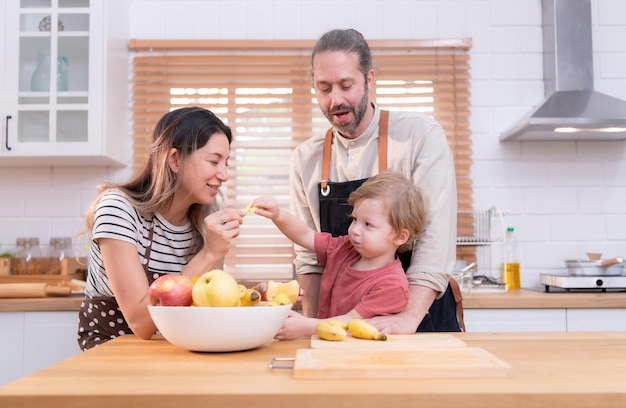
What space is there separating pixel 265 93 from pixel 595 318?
2.05 metres

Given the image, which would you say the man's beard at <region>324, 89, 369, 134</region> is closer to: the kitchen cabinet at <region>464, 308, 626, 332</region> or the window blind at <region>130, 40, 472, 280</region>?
the kitchen cabinet at <region>464, 308, 626, 332</region>

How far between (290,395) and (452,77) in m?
2.89

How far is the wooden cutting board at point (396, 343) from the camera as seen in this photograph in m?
1.28

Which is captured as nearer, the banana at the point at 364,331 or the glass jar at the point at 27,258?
the banana at the point at 364,331

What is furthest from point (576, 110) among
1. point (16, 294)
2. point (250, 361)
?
point (16, 294)

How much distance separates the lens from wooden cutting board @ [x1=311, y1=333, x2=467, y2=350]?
1.28 meters

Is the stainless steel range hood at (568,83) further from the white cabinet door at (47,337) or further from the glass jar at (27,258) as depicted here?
the glass jar at (27,258)

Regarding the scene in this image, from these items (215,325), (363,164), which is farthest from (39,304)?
(215,325)

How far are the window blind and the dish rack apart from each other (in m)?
0.35

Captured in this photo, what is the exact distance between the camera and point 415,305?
180cm

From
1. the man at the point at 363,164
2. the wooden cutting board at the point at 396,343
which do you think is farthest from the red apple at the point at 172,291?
the man at the point at 363,164

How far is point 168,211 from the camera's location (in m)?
1.99

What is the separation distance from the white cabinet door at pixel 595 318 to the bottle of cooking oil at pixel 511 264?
0.44 m

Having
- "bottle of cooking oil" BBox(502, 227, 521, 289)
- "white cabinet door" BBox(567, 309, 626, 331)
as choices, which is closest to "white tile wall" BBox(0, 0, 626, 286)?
"bottle of cooking oil" BBox(502, 227, 521, 289)
